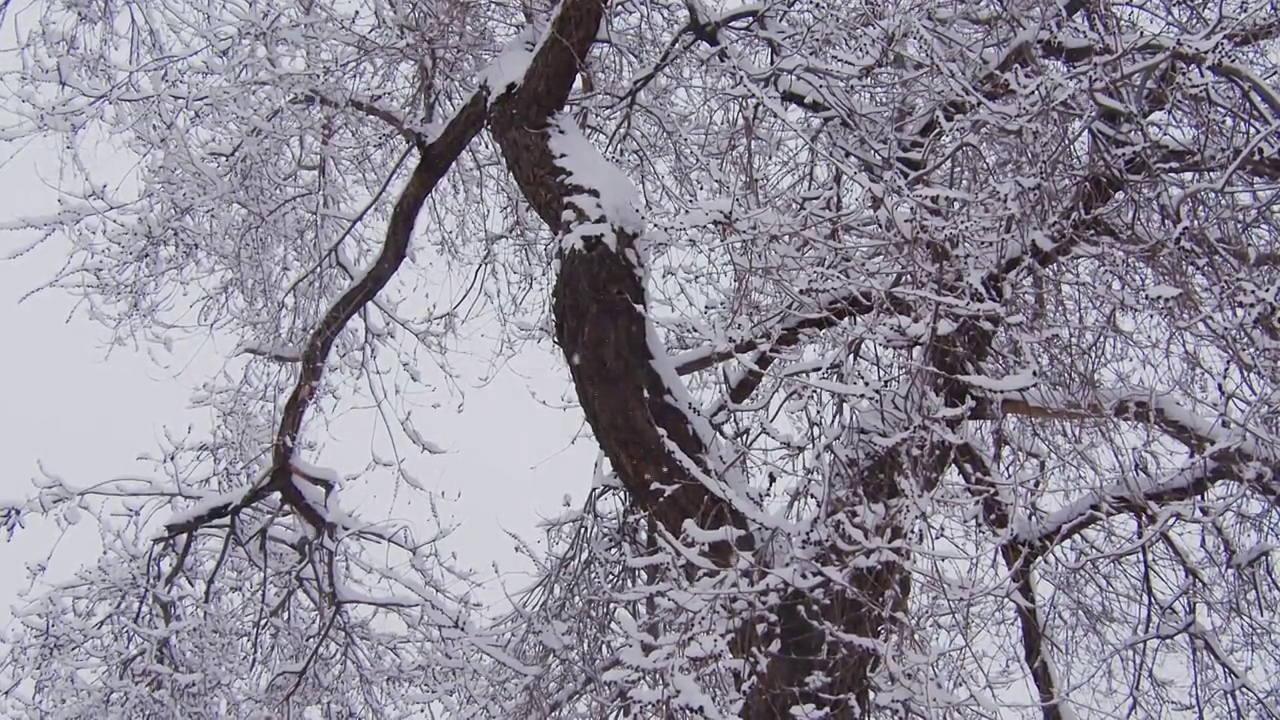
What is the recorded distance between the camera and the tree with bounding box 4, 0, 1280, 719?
321cm

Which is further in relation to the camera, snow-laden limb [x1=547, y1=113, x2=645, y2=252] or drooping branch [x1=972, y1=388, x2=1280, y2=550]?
snow-laden limb [x1=547, y1=113, x2=645, y2=252]

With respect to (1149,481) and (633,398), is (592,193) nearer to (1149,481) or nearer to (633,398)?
(633,398)

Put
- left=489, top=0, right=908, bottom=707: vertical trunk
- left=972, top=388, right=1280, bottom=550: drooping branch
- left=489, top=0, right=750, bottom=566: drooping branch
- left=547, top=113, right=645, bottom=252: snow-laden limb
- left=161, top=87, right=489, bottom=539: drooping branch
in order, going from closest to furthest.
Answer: left=972, top=388, right=1280, bottom=550: drooping branch, left=489, top=0, right=908, bottom=707: vertical trunk, left=489, top=0, right=750, bottom=566: drooping branch, left=547, top=113, right=645, bottom=252: snow-laden limb, left=161, top=87, right=489, bottom=539: drooping branch

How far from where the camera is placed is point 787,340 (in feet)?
12.8

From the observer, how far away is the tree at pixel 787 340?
3213mm

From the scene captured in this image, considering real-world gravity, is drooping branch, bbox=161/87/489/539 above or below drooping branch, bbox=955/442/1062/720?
above

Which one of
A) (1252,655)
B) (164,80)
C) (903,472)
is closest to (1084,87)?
(903,472)

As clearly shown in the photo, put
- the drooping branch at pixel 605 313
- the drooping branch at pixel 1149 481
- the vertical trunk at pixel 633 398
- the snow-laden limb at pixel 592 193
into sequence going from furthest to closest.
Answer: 1. the snow-laden limb at pixel 592 193
2. the drooping branch at pixel 605 313
3. the vertical trunk at pixel 633 398
4. the drooping branch at pixel 1149 481

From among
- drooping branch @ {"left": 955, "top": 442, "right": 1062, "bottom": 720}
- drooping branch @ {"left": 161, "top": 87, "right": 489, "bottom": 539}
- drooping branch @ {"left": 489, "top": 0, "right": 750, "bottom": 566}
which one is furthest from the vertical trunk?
drooping branch @ {"left": 161, "top": 87, "right": 489, "bottom": 539}

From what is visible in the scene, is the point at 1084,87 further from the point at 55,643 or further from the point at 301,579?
the point at 55,643

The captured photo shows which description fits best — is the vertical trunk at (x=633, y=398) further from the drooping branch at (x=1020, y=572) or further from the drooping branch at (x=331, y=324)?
the drooping branch at (x=331, y=324)

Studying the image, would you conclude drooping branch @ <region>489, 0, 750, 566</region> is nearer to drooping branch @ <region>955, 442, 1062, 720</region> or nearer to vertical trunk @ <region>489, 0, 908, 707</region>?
vertical trunk @ <region>489, 0, 908, 707</region>

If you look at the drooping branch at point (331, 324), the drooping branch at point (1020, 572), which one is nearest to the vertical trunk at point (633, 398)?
the drooping branch at point (1020, 572)

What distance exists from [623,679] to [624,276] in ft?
4.20
